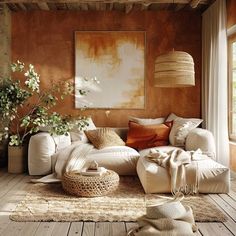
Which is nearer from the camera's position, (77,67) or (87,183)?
(87,183)

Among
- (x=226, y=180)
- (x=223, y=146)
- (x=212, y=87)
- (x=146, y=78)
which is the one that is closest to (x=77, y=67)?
(x=146, y=78)

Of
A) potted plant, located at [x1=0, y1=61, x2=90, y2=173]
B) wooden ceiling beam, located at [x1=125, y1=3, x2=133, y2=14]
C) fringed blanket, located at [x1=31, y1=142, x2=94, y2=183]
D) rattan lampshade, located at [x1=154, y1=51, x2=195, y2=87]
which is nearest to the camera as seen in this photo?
rattan lampshade, located at [x1=154, y1=51, x2=195, y2=87]

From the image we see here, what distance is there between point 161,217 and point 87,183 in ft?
3.84

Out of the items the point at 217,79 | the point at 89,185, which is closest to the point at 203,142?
the point at 217,79

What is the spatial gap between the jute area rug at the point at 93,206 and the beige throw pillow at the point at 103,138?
1.06 m

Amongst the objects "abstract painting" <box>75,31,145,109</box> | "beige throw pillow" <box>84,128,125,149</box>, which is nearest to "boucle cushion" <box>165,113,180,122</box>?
"abstract painting" <box>75,31,145,109</box>

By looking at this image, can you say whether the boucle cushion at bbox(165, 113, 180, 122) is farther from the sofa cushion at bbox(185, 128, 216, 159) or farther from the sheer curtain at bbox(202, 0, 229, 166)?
the sofa cushion at bbox(185, 128, 216, 159)

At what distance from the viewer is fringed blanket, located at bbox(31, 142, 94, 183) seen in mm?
4281

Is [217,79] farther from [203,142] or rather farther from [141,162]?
[141,162]

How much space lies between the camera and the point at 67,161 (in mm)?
4406

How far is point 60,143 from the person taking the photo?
4910 mm

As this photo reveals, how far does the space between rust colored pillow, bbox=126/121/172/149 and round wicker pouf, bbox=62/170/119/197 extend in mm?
1496

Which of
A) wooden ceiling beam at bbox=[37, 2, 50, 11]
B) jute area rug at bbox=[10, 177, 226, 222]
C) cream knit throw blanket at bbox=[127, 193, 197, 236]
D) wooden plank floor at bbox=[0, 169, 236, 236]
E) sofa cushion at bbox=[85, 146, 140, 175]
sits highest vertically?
wooden ceiling beam at bbox=[37, 2, 50, 11]

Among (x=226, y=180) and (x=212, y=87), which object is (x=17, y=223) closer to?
(x=226, y=180)
